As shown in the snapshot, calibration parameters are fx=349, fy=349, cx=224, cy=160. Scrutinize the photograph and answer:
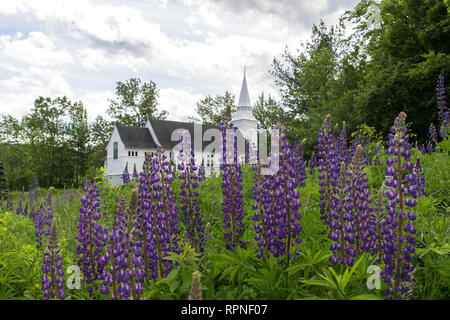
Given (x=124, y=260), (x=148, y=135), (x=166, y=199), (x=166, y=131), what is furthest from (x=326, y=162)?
(x=166, y=131)

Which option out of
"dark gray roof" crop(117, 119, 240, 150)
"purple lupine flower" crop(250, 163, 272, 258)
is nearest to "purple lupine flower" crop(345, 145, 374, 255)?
"purple lupine flower" crop(250, 163, 272, 258)

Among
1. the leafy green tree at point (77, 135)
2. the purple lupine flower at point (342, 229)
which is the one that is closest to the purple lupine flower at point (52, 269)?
the purple lupine flower at point (342, 229)

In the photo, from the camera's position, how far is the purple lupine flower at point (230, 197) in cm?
363

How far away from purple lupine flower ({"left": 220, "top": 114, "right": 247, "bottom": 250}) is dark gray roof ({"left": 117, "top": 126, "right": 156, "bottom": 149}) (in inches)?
1670

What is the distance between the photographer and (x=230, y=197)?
379 cm

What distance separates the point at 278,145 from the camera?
328 centimetres

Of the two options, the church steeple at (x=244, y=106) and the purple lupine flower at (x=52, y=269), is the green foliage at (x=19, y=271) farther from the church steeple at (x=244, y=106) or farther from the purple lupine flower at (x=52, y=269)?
the church steeple at (x=244, y=106)

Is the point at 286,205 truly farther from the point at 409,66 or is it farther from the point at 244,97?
the point at 244,97

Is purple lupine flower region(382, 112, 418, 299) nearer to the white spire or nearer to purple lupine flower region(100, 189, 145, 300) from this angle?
purple lupine flower region(100, 189, 145, 300)

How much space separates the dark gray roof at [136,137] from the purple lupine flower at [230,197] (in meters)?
42.4

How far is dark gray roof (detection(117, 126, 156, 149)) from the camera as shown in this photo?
45.3 metres

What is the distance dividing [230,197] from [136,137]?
45001mm

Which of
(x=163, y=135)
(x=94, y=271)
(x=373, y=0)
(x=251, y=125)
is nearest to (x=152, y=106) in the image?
(x=163, y=135)

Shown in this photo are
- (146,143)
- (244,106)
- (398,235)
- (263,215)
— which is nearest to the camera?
(398,235)
